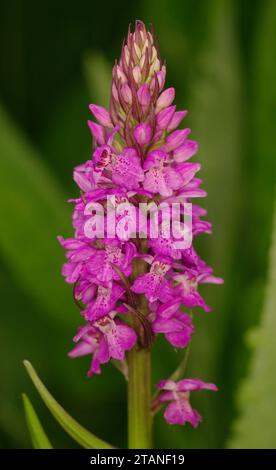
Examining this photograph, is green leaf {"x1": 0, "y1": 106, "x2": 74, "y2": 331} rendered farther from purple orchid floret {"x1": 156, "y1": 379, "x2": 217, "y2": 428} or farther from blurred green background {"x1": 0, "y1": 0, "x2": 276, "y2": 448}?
purple orchid floret {"x1": 156, "y1": 379, "x2": 217, "y2": 428}

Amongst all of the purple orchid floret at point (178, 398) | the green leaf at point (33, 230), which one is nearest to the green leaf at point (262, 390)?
the purple orchid floret at point (178, 398)

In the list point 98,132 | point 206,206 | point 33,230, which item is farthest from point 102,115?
point 206,206

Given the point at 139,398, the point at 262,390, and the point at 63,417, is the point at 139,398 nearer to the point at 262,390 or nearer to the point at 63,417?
the point at 63,417

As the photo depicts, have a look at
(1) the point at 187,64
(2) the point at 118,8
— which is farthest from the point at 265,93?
(2) the point at 118,8

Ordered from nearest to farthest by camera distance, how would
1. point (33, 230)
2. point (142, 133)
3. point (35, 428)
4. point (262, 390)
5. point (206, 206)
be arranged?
1. point (142, 133)
2. point (35, 428)
3. point (262, 390)
4. point (33, 230)
5. point (206, 206)
